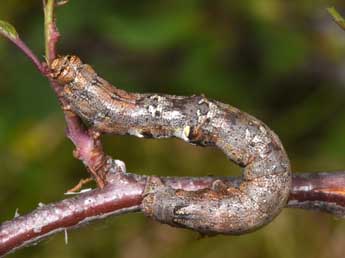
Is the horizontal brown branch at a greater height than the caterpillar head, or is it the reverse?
the caterpillar head

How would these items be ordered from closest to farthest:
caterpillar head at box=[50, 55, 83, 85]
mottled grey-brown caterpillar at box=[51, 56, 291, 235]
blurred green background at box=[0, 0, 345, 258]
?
1. caterpillar head at box=[50, 55, 83, 85]
2. mottled grey-brown caterpillar at box=[51, 56, 291, 235]
3. blurred green background at box=[0, 0, 345, 258]

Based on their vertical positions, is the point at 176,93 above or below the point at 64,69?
above

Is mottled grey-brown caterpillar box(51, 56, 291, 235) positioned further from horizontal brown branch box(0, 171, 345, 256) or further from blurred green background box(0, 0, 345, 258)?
blurred green background box(0, 0, 345, 258)

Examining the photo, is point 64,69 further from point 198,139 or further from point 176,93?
point 176,93

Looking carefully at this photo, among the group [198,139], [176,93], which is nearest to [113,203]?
[198,139]

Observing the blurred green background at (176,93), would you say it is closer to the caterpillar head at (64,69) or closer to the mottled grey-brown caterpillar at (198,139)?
the mottled grey-brown caterpillar at (198,139)

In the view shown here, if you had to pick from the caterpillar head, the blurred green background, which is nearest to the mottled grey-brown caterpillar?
the caterpillar head
